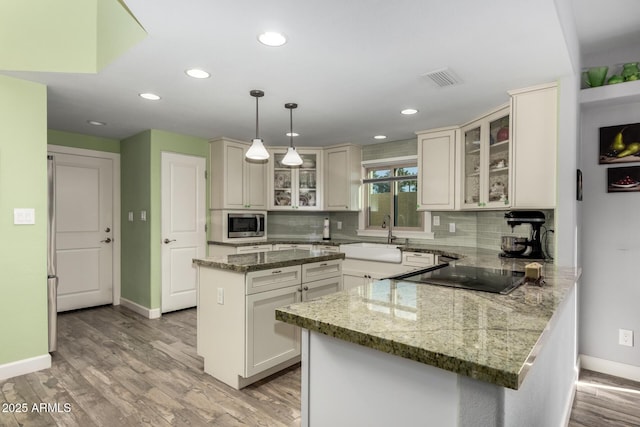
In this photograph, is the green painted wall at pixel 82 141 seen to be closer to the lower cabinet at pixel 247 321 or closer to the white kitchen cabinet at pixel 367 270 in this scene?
the lower cabinet at pixel 247 321

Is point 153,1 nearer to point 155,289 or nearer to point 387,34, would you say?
point 387,34

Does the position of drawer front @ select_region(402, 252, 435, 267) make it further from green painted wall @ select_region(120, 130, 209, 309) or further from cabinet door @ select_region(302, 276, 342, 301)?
green painted wall @ select_region(120, 130, 209, 309)

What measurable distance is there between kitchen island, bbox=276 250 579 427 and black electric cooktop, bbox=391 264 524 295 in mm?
111

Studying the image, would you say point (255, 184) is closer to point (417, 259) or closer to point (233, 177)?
point (233, 177)

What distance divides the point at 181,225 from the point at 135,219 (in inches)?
23.6

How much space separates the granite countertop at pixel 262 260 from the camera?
239cm

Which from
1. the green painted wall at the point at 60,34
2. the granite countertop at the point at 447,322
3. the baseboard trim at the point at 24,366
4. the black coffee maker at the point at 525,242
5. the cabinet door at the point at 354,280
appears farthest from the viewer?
the cabinet door at the point at 354,280

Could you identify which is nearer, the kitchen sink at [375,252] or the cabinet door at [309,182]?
the kitchen sink at [375,252]

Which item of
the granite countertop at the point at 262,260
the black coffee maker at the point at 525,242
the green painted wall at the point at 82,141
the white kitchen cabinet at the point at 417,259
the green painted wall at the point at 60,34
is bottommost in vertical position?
the white kitchen cabinet at the point at 417,259

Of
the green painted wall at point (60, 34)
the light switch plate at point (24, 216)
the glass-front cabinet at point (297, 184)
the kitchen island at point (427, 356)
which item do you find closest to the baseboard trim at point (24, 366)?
the light switch plate at point (24, 216)

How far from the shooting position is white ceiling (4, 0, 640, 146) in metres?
1.72

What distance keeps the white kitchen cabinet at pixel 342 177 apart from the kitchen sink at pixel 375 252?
0.75m

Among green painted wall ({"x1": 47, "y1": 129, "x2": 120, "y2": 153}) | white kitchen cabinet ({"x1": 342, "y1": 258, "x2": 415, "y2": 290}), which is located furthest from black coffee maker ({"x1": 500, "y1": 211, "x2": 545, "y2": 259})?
green painted wall ({"x1": 47, "y1": 129, "x2": 120, "y2": 153})

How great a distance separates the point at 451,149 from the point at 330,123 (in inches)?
53.4
